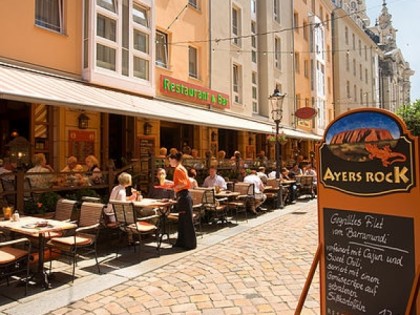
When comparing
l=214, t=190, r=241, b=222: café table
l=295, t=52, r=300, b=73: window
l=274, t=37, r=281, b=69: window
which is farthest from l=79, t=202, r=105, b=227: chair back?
l=295, t=52, r=300, b=73: window

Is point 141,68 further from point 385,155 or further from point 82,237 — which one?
point 385,155

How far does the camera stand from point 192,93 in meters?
15.0

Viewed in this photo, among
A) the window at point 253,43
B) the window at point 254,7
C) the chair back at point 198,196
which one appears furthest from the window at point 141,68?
the window at point 254,7

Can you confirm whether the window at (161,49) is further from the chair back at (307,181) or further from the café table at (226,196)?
the chair back at (307,181)

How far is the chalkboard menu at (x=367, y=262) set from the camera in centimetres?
284

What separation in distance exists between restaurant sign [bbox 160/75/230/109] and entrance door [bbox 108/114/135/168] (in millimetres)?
1688

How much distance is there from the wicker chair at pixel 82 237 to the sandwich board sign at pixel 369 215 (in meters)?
3.46

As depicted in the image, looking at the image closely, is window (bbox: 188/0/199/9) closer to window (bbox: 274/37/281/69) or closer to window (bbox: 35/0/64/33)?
window (bbox: 35/0/64/33)

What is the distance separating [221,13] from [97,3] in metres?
7.77

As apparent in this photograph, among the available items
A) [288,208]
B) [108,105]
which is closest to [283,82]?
[288,208]

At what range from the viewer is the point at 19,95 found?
6.32m

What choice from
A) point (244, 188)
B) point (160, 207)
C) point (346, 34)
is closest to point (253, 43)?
point (244, 188)

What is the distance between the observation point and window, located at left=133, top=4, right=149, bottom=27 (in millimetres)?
12375

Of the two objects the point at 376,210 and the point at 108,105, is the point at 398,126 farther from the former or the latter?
the point at 108,105
